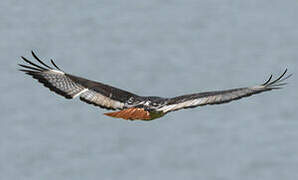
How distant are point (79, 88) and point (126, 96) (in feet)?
2.97

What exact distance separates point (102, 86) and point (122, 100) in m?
0.55

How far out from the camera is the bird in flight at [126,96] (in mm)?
14781

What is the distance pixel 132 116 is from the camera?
48.2ft

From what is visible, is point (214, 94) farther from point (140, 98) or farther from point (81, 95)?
point (81, 95)

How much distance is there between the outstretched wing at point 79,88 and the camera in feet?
52.1

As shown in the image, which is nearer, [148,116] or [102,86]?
[148,116]

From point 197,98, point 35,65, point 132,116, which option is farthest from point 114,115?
point 35,65

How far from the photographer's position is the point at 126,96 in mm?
15758

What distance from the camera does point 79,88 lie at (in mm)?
16188

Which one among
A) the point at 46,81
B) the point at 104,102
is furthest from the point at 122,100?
the point at 46,81

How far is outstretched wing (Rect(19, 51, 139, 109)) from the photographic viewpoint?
15867 millimetres

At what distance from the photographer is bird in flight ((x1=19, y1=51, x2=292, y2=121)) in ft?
48.5

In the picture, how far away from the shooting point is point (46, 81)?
53.6 feet

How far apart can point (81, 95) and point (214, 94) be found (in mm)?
2433
